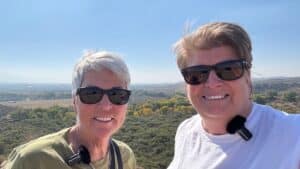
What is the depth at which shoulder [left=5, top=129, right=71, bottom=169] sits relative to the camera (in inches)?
102

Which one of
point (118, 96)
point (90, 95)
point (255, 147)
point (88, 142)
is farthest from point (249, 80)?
point (88, 142)

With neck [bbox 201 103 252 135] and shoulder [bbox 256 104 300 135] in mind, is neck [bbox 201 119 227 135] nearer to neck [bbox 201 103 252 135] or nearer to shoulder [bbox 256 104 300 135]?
neck [bbox 201 103 252 135]

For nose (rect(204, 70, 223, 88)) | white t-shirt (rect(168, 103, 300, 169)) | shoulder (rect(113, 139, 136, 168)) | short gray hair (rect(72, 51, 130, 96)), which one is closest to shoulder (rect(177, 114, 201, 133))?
white t-shirt (rect(168, 103, 300, 169))

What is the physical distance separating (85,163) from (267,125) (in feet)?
4.09

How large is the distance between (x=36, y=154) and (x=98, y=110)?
0.56 meters

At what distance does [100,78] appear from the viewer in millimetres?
2891

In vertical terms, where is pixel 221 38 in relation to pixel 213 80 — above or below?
above

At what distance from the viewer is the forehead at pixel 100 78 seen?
2.87 m

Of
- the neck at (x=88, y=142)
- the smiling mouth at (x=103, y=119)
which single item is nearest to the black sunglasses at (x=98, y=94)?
the smiling mouth at (x=103, y=119)

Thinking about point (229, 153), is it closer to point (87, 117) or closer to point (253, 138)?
point (253, 138)

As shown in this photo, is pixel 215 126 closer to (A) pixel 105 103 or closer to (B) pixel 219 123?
(B) pixel 219 123

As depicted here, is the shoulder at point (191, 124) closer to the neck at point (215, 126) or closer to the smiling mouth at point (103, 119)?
the neck at point (215, 126)

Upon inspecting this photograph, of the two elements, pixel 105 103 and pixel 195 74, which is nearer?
pixel 195 74

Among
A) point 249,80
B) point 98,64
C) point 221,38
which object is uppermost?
point 221,38
